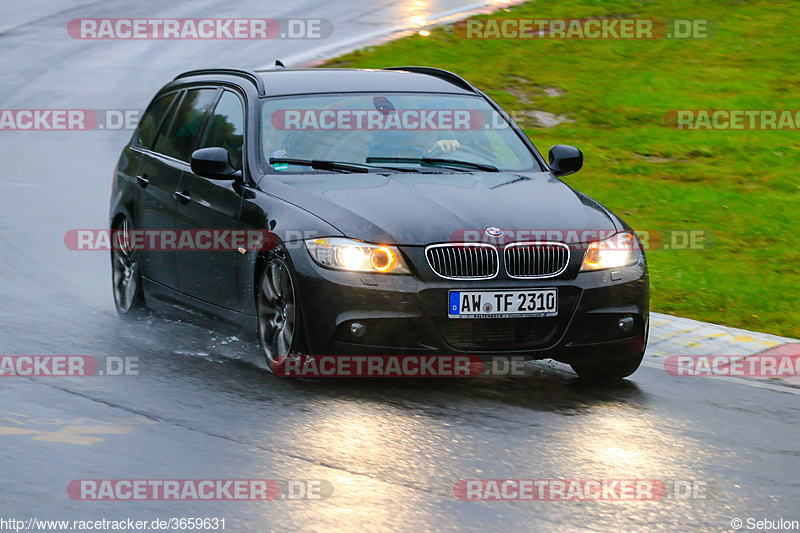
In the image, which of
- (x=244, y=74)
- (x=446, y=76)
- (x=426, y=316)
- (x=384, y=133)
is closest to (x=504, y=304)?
(x=426, y=316)

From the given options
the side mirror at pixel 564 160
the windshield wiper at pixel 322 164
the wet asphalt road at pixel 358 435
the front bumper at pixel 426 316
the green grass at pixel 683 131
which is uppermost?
the windshield wiper at pixel 322 164

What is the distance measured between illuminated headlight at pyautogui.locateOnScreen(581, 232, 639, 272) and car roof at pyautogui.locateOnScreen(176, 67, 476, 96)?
210cm

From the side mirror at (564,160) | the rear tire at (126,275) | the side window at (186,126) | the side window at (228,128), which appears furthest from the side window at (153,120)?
the side mirror at (564,160)

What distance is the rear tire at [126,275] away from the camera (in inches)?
377

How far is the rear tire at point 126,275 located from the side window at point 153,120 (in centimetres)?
63

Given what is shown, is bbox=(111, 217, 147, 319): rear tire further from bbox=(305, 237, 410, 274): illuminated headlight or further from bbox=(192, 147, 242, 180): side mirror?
bbox=(305, 237, 410, 274): illuminated headlight

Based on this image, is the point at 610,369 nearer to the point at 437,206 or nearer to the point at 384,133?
the point at 437,206

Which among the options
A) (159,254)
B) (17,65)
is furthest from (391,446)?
(17,65)

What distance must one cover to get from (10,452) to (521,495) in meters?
2.27

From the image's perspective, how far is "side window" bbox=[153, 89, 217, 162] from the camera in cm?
911

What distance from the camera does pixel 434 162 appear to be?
834 centimetres

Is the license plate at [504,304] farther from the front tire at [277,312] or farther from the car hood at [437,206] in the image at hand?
the front tire at [277,312]

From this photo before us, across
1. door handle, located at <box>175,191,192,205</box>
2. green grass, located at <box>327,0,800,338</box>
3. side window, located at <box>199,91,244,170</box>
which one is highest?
side window, located at <box>199,91,244,170</box>

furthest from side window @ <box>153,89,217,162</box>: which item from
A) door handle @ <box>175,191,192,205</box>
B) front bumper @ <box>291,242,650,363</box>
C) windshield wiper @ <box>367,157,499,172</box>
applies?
front bumper @ <box>291,242,650,363</box>
